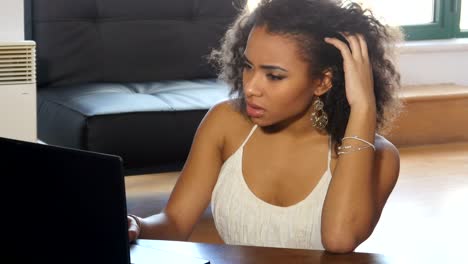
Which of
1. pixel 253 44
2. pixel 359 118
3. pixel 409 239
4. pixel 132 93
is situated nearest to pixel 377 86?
pixel 359 118

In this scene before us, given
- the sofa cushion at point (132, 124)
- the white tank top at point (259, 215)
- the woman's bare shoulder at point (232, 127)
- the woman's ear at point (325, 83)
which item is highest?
the woman's ear at point (325, 83)

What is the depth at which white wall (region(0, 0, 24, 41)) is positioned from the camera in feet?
13.1

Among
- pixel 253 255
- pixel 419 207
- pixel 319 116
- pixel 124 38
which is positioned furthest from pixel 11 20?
pixel 253 255

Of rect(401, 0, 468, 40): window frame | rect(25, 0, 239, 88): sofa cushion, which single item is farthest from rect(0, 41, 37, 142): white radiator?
rect(401, 0, 468, 40): window frame

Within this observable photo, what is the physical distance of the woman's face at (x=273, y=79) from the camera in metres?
1.56

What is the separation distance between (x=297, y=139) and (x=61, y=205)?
30.8 inches

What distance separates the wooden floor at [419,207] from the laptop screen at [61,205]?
6.17 feet

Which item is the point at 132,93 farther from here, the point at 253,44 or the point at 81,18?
the point at 253,44

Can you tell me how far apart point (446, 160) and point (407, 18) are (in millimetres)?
1260

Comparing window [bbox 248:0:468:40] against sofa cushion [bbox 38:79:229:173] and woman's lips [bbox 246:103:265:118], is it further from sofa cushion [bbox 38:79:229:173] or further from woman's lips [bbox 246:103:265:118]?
woman's lips [bbox 246:103:265:118]

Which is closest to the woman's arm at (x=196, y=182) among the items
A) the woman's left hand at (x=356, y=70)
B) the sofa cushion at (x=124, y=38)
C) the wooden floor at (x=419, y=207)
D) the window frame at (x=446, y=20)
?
the woman's left hand at (x=356, y=70)

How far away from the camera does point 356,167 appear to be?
1.60 meters

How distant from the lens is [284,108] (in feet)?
5.30

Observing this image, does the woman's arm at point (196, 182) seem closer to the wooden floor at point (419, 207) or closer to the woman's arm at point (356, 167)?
the woman's arm at point (356, 167)
